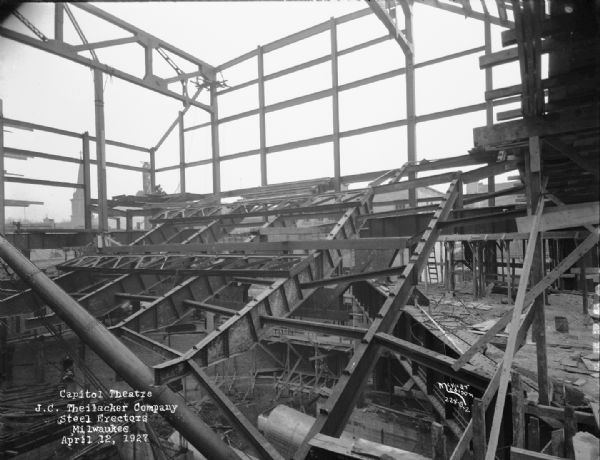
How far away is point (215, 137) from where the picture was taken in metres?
15.6

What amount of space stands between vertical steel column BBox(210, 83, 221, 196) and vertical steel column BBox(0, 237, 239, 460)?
1023 cm

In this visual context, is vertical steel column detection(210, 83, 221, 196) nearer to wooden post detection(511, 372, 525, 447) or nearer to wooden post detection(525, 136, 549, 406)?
wooden post detection(525, 136, 549, 406)

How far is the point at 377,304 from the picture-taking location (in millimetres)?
11594

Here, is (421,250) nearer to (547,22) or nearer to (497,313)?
(547,22)

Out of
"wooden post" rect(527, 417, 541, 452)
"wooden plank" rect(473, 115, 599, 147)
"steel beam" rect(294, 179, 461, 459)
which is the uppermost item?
"wooden plank" rect(473, 115, 599, 147)

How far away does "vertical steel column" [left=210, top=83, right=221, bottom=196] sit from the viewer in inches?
600

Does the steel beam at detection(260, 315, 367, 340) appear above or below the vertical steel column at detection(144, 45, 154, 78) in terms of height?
below

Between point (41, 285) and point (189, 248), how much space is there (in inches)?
91.7

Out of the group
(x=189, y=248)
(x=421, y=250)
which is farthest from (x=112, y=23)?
(x=421, y=250)

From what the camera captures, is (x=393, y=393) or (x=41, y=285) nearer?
(x=41, y=285)

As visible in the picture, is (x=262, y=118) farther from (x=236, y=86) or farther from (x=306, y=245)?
(x=306, y=245)

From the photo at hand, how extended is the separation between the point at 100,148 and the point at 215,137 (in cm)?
539

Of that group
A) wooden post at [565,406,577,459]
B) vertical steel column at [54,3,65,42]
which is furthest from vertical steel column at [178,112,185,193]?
wooden post at [565,406,577,459]

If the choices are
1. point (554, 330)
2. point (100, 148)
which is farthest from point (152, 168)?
point (554, 330)
